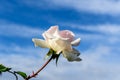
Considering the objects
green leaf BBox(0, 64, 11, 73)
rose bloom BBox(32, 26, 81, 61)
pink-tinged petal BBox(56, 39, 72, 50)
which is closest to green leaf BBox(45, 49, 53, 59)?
rose bloom BBox(32, 26, 81, 61)

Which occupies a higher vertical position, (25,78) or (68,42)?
(68,42)

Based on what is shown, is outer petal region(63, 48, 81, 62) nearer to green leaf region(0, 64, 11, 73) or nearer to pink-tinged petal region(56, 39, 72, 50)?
pink-tinged petal region(56, 39, 72, 50)

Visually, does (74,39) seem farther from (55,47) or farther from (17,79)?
(17,79)

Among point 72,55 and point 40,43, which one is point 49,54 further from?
point 72,55

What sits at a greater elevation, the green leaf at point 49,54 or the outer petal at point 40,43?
the outer petal at point 40,43

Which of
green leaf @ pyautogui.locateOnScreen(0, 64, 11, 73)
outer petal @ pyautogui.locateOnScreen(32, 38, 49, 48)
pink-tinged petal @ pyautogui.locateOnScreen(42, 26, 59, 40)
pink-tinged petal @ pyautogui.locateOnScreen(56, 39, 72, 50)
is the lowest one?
green leaf @ pyautogui.locateOnScreen(0, 64, 11, 73)

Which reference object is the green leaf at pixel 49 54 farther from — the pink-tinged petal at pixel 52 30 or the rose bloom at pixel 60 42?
the pink-tinged petal at pixel 52 30

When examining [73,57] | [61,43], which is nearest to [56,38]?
[61,43]

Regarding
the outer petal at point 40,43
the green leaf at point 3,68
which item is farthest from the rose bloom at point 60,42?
the green leaf at point 3,68
